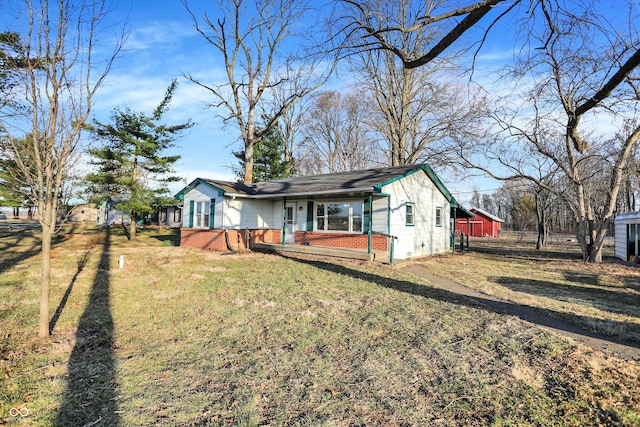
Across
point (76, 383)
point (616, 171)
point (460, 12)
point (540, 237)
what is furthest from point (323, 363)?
point (540, 237)

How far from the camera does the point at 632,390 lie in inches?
131

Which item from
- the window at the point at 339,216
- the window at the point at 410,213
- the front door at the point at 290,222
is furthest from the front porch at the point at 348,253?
the window at the point at 410,213

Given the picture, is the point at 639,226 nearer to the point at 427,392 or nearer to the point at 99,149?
the point at 427,392

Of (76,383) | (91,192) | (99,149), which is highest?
(99,149)

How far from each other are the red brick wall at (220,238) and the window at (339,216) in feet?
11.1

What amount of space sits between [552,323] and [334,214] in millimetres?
9722

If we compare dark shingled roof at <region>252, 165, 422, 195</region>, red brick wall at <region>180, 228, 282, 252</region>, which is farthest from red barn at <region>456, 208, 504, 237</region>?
red brick wall at <region>180, 228, 282, 252</region>

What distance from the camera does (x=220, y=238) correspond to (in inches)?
642

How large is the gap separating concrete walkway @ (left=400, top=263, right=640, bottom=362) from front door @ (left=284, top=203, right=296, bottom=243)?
8368mm

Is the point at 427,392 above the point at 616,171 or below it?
below

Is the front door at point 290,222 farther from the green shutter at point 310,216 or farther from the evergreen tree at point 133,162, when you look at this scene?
the evergreen tree at point 133,162

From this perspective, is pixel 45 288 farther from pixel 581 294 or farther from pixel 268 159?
pixel 268 159

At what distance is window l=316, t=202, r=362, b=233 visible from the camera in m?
13.8

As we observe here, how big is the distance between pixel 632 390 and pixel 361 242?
33.5 ft
